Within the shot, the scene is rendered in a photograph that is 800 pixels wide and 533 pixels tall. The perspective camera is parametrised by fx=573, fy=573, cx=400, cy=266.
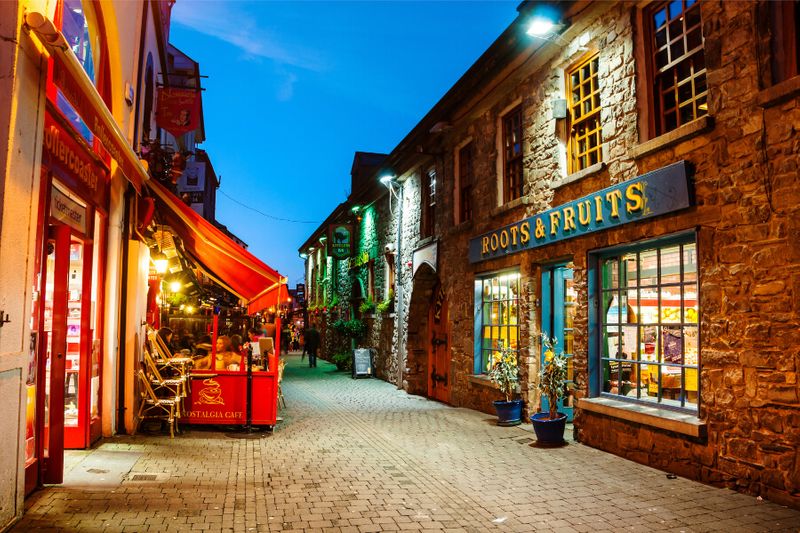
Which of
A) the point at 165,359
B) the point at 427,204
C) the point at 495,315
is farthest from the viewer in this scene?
the point at 427,204

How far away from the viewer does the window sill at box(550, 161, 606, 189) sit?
7995 mm

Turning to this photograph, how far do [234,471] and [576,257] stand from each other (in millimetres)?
5510

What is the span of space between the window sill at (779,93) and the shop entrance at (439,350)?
8846mm

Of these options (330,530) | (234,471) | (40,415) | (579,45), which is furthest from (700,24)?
(40,415)

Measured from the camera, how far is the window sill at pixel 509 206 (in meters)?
9.95

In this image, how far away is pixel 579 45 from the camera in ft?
28.1

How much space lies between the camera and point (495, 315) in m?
11.4

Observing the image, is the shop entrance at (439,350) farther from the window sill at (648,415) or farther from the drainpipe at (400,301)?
the window sill at (648,415)

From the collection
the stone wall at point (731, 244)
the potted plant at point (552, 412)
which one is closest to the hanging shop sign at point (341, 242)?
the potted plant at point (552, 412)

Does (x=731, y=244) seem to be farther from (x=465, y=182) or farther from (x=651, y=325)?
(x=465, y=182)

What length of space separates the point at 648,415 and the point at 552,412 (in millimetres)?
1671

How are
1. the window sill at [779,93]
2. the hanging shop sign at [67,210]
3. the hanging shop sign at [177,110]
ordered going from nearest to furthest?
the window sill at [779,93] → the hanging shop sign at [67,210] → the hanging shop sign at [177,110]

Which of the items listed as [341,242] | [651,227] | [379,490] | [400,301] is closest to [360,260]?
[341,242]

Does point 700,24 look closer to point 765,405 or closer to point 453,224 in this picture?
point 765,405
